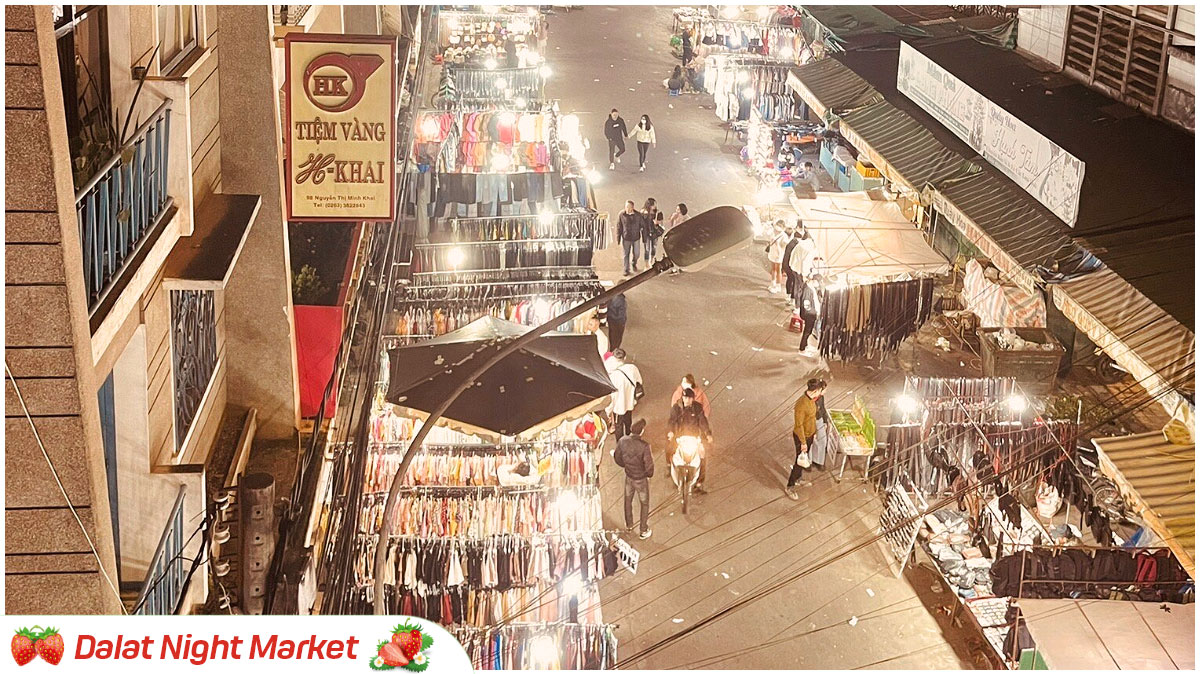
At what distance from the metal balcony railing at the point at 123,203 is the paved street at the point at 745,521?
542 cm

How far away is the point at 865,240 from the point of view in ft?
49.8

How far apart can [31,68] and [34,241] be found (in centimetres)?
64

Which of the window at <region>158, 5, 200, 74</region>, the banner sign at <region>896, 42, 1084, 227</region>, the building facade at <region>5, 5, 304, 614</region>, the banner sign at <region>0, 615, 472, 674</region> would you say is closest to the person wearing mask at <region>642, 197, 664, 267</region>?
the banner sign at <region>896, 42, 1084, 227</region>

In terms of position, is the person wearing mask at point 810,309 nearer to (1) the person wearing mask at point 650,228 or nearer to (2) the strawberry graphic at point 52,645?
(1) the person wearing mask at point 650,228

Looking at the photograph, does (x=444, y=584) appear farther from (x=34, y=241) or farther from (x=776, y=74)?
(x=776, y=74)

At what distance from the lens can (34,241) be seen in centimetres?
439

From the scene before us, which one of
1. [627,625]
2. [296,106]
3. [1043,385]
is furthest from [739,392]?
[296,106]

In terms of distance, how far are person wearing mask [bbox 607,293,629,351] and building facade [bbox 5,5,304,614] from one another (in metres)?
5.35

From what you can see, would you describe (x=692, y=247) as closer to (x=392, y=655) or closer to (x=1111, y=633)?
(x=392, y=655)

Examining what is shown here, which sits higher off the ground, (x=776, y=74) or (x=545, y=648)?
(x=776, y=74)

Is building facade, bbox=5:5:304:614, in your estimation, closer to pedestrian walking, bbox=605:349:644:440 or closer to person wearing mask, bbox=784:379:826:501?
pedestrian walking, bbox=605:349:644:440

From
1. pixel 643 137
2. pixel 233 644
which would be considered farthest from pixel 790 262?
pixel 233 644

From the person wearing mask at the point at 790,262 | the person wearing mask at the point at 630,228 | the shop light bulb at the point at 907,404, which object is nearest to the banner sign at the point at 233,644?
the shop light bulb at the point at 907,404

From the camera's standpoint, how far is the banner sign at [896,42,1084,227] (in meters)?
12.5
